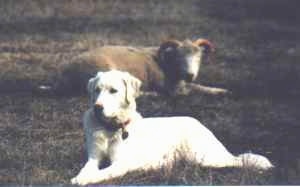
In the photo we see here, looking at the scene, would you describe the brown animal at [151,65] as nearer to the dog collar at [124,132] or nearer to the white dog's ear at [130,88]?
the white dog's ear at [130,88]

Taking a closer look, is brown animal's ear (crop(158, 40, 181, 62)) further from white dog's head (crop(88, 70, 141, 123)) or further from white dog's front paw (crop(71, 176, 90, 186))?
white dog's front paw (crop(71, 176, 90, 186))

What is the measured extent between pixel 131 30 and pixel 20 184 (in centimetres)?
1354

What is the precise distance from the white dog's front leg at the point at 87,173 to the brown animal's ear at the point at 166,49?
260 inches

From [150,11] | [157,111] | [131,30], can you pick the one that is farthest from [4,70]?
[150,11]

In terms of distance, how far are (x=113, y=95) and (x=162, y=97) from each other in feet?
17.6

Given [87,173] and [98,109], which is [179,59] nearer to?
[98,109]

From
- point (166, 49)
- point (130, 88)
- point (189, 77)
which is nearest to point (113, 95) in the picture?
point (130, 88)

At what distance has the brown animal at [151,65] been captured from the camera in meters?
13.5

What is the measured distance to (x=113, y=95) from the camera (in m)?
7.97

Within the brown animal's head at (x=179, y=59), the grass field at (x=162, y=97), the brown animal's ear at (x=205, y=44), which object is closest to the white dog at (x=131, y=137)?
the grass field at (x=162, y=97)

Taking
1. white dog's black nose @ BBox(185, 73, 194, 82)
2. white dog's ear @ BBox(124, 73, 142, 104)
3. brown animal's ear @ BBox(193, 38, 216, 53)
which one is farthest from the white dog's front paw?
brown animal's ear @ BBox(193, 38, 216, 53)

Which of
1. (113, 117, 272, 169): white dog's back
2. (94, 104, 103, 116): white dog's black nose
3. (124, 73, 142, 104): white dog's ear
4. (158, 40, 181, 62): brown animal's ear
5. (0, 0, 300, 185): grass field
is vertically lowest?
(0, 0, 300, 185): grass field

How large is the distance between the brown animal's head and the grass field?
1.21 ft

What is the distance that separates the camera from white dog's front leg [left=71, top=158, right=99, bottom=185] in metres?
7.46
